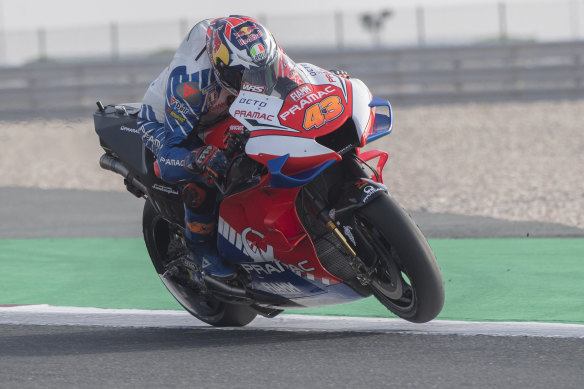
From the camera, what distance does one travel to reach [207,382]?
4.67m

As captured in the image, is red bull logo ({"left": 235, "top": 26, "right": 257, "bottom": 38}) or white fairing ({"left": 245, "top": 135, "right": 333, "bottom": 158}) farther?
red bull logo ({"left": 235, "top": 26, "right": 257, "bottom": 38})

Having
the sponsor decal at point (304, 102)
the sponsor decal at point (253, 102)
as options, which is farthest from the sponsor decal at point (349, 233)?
the sponsor decal at point (253, 102)

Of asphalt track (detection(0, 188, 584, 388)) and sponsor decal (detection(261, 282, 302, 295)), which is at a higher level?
sponsor decal (detection(261, 282, 302, 295))

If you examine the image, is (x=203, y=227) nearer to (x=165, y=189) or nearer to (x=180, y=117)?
(x=165, y=189)

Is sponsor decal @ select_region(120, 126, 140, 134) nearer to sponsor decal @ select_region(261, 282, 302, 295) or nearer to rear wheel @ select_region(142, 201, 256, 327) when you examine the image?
rear wheel @ select_region(142, 201, 256, 327)

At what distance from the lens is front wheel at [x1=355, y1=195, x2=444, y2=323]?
4840 mm

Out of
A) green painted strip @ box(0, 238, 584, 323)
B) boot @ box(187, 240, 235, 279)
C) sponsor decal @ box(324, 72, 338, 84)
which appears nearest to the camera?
sponsor decal @ box(324, 72, 338, 84)

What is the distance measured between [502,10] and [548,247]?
67.4 feet

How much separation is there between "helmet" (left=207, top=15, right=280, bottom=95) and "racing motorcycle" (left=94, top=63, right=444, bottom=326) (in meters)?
0.06

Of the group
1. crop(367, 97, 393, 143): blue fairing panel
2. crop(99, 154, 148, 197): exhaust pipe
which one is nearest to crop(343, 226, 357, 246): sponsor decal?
crop(367, 97, 393, 143): blue fairing panel

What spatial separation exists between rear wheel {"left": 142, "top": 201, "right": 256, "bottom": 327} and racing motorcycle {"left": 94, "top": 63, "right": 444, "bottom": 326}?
38cm

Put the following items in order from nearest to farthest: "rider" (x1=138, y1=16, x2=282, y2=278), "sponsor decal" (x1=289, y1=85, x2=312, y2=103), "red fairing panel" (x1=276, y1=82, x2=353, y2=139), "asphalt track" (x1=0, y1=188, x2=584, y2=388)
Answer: "asphalt track" (x1=0, y1=188, x2=584, y2=388) < "red fairing panel" (x1=276, y1=82, x2=353, y2=139) < "sponsor decal" (x1=289, y1=85, x2=312, y2=103) < "rider" (x1=138, y1=16, x2=282, y2=278)

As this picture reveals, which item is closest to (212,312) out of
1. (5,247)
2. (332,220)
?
(332,220)

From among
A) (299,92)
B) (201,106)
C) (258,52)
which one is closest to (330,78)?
(299,92)
